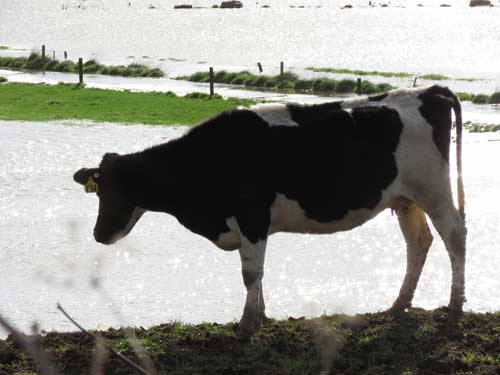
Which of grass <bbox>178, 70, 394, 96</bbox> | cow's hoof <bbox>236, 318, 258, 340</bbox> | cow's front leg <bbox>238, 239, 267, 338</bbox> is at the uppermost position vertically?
cow's front leg <bbox>238, 239, 267, 338</bbox>

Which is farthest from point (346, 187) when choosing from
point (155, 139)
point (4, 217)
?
point (155, 139)

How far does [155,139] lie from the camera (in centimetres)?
1931

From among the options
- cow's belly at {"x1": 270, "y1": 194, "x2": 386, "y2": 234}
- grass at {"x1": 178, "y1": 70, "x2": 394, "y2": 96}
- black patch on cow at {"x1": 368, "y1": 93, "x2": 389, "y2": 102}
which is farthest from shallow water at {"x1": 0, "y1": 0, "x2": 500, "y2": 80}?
cow's belly at {"x1": 270, "y1": 194, "x2": 386, "y2": 234}

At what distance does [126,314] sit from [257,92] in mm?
26092

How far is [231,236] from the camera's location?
706cm

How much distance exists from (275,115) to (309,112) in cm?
26

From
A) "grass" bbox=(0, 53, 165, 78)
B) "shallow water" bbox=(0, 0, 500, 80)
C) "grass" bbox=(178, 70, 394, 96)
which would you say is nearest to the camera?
"grass" bbox=(178, 70, 394, 96)

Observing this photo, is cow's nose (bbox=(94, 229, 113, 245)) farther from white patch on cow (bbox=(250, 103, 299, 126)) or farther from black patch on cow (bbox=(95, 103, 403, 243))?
white patch on cow (bbox=(250, 103, 299, 126))

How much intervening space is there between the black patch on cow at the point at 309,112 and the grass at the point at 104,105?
14.2 metres

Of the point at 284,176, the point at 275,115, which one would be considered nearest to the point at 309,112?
the point at 275,115

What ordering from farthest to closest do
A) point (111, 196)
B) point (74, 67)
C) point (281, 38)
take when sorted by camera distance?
point (281, 38) < point (74, 67) < point (111, 196)

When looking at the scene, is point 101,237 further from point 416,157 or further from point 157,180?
point 416,157

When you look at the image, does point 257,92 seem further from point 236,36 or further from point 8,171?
point 236,36

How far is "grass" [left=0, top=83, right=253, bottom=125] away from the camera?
2391 centimetres
